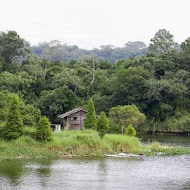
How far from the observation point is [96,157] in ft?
133

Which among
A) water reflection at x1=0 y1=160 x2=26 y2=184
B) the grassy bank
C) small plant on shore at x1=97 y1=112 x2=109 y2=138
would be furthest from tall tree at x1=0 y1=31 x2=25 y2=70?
water reflection at x1=0 y1=160 x2=26 y2=184

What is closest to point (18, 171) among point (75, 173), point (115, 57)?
point (75, 173)

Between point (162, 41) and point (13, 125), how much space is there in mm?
62353

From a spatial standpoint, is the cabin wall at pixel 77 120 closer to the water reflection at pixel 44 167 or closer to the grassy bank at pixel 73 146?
the grassy bank at pixel 73 146

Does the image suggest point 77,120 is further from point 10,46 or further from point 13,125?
Result: point 10,46

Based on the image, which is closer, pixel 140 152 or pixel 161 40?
pixel 140 152

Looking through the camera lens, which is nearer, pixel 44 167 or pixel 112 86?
pixel 44 167

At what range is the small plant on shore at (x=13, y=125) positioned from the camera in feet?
130

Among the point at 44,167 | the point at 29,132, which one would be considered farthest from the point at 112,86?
the point at 44,167

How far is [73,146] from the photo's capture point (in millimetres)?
41219

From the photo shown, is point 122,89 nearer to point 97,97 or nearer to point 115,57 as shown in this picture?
point 97,97

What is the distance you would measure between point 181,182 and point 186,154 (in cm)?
1450

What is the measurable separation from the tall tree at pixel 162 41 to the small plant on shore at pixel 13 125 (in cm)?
6072

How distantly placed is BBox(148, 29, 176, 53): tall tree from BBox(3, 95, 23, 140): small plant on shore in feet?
199
